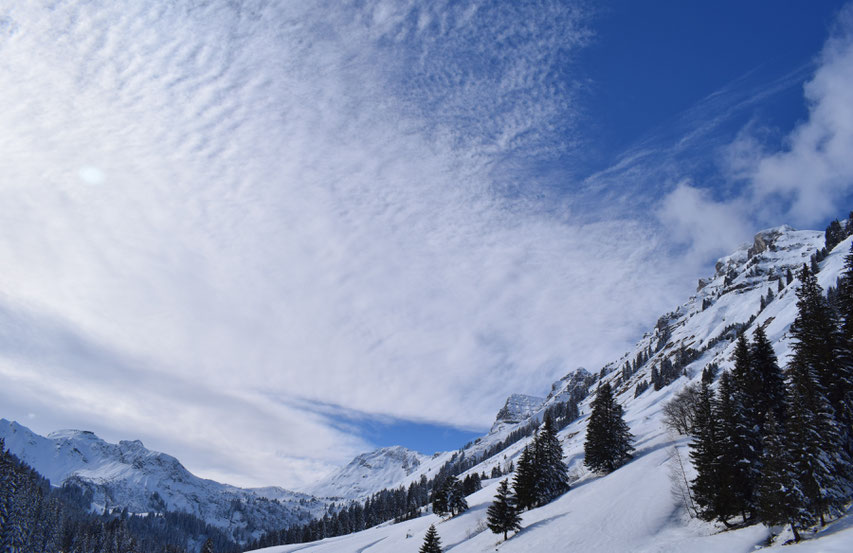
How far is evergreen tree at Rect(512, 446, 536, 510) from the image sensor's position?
62.8 meters

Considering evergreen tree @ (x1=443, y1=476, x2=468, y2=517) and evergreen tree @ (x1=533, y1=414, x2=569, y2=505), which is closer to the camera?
evergreen tree @ (x1=533, y1=414, x2=569, y2=505)

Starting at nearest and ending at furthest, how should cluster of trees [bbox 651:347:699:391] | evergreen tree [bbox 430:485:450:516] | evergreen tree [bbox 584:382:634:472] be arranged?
evergreen tree [bbox 584:382:634:472] < evergreen tree [bbox 430:485:450:516] < cluster of trees [bbox 651:347:699:391]

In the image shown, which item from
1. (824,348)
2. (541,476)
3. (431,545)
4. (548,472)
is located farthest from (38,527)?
(824,348)

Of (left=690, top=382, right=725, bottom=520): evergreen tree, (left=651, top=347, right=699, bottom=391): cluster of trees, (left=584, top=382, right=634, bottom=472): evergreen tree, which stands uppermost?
(left=651, top=347, right=699, bottom=391): cluster of trees

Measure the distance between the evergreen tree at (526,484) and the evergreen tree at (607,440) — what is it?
8.80 metres

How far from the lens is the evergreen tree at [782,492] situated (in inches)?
1056

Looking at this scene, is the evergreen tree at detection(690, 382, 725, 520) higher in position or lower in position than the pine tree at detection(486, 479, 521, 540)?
higher

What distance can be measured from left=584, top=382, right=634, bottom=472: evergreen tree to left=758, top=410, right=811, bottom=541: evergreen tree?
33.2 meters

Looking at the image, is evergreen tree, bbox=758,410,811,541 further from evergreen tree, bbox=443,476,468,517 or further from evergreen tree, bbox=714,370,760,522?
evergreen tree, bbox=443,476,468,517

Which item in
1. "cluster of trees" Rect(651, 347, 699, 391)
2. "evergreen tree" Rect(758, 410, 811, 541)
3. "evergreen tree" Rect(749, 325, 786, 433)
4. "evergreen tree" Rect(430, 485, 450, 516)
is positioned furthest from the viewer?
"cluster of trees" Rect(651, 347, 699, 391)

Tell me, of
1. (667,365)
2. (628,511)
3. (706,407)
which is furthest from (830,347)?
(667,365)

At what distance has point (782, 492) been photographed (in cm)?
2789

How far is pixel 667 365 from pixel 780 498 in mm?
167609

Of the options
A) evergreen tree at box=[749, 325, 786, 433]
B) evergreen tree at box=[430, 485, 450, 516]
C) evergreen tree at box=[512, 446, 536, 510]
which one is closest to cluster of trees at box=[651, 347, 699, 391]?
evergreen tree at box=[430, 485, 450, 516]
